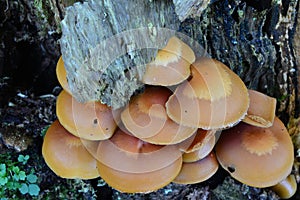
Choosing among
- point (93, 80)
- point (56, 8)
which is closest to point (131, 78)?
point (93, 80)

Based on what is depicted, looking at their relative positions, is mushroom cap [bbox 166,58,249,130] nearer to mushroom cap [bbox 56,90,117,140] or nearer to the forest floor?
mushroom cap [bbox 56,90,117,140]

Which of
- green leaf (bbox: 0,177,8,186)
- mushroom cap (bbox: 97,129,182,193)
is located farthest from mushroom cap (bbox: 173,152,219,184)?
green leaf (bbox: 0,177,8,186)

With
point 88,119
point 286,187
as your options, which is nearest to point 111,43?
point 88,119

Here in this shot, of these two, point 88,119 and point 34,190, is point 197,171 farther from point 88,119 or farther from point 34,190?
point 34,190

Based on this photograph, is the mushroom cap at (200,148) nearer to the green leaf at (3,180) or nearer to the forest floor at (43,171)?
the forest floor at (43,171)

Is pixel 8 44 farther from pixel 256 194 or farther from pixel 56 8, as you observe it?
pixel 256 194
